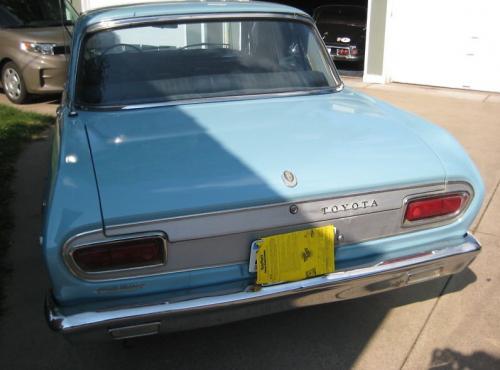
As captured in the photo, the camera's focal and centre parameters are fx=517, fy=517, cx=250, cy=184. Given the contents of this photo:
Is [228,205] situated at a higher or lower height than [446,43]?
higher

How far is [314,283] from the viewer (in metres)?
2.09

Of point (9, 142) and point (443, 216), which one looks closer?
point (443, 216)

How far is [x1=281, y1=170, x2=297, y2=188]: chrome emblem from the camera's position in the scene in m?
2.01

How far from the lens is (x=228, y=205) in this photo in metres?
1.93

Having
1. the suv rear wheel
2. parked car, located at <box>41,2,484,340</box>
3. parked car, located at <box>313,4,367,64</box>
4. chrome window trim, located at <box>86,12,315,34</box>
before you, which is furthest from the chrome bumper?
parked car, located at <box>313,4,367,64</box>

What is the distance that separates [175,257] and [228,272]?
0.75 feet

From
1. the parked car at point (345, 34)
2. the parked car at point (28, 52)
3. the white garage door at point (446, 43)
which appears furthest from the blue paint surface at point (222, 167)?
the parked car at point (345, 34)

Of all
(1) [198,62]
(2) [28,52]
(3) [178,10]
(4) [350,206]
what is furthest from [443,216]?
(2) [28,52]

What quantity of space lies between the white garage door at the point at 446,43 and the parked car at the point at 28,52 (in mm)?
5699

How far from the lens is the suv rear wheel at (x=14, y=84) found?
304 inches

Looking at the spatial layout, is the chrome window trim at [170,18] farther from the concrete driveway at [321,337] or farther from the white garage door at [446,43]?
the white garage door at [446,43]

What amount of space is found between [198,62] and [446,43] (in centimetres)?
710

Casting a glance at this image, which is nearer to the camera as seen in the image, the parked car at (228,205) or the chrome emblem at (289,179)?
the parked car at (228,205)

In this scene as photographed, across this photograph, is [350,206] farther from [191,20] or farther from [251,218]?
[191,20]
